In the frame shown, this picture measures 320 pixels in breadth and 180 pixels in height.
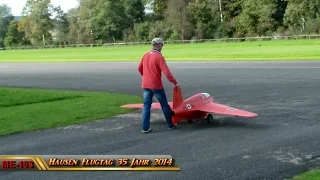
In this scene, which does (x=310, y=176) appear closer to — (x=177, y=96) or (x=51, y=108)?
(x=177, y=96)

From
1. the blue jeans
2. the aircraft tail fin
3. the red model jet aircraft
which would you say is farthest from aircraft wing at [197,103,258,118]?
the blue jeans

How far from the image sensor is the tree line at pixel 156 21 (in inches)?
2969

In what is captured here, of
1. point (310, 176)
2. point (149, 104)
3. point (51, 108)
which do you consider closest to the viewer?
point (310, 176)

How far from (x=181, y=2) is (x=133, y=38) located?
33.8 ft

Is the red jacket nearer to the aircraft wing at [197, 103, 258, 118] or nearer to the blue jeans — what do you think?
the blue jeans

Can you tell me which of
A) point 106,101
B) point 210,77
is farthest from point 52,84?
point 106,101

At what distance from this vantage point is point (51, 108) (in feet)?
52.6

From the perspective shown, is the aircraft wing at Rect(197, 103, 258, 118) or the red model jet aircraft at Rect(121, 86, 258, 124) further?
the red model jet aircraft at Rect(121, 86, 258, 124)

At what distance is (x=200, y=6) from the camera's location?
3472 inches

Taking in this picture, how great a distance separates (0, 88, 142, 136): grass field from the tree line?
53.5 metres

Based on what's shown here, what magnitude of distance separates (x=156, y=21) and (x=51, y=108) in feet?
264

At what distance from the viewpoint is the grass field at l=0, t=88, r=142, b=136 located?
1350 cm

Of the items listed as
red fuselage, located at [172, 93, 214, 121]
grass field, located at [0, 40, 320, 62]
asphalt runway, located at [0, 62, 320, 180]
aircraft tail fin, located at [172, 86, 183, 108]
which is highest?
aircraft tail fin, located at [172, 86, 183, 108]

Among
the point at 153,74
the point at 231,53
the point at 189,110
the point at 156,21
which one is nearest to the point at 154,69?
the point at 153,74
